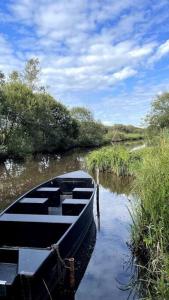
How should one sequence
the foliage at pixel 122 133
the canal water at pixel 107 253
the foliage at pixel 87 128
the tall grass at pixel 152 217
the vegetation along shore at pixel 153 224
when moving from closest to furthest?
the vegetation along shore at pixel 153 224 → the tall grass at pixel 152 217 → the canal water at pixel 107 253 → the foliage at pixel 87 128 → the foliage at pixel 122 133

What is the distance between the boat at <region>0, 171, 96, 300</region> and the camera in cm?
478

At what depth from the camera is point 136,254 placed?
7.26 metres

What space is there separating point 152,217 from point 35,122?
25.1m

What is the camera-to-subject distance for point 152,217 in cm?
627

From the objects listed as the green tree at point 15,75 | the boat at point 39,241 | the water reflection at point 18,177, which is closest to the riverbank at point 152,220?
the boat at point 39,241

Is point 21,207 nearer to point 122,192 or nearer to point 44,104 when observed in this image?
point 122,192

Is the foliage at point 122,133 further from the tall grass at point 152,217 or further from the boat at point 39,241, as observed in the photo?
the tall grass at point 152,217

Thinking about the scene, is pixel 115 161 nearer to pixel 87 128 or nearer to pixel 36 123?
pixel 36 123

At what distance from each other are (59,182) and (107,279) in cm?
535

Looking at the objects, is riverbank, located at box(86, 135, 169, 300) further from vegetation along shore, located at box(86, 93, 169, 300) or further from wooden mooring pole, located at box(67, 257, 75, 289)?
wooden mooring pole, located at box(67, 257, 75, 289)

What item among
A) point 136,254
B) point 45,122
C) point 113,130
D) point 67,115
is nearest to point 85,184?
point 136,254

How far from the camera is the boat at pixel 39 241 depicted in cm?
478

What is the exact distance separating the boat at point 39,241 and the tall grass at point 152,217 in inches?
47.4

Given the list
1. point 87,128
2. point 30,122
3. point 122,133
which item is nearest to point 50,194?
point 30,122
